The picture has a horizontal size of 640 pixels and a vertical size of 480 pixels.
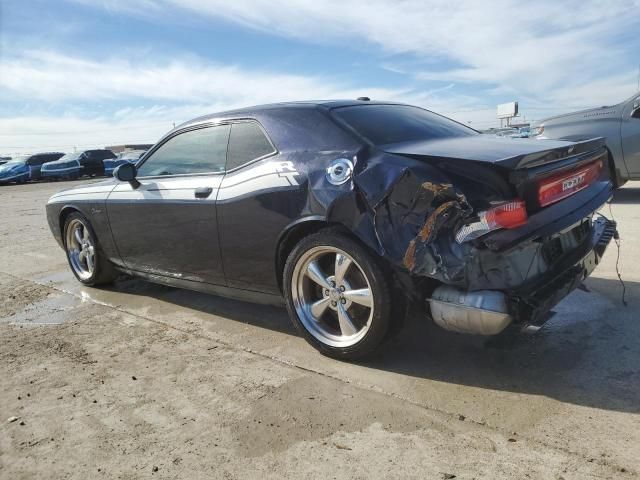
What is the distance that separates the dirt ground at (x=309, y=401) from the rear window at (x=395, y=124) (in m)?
1.11

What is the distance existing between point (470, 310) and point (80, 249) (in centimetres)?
411

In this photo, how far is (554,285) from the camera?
8.98 feet

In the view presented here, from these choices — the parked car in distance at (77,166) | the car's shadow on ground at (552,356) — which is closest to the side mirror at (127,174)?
the car's shadow on ground at (552,356)

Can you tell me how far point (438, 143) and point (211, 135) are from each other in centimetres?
162

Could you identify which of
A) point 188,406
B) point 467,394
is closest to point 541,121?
point 467,394

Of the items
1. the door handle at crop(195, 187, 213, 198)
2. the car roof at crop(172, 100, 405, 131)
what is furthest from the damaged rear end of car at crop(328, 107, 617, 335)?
the door handle at crop(195, 187, 213, 198)

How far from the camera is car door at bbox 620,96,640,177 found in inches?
296

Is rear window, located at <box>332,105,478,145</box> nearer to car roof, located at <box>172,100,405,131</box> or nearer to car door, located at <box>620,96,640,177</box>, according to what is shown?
car roof, located at <box>172,100,405,131</box>

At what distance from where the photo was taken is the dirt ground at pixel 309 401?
219 centimetres

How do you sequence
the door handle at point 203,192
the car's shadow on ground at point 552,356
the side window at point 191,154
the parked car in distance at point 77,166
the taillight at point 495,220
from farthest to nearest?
1. the parked car in distance at point 77,166
2. the side window at point 191,154
3. the door handle at point 203,192
4. the car's shadow on ground at point 552,356
5. the taillight at point 495,220

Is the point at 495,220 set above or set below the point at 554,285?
above

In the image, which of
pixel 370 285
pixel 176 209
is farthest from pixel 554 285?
pixel 176 209

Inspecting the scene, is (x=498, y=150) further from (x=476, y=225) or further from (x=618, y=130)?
(x=618, y=130)

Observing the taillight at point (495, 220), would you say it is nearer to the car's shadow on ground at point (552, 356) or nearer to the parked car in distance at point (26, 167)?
the car's shadow on ground at point (552, 356)
